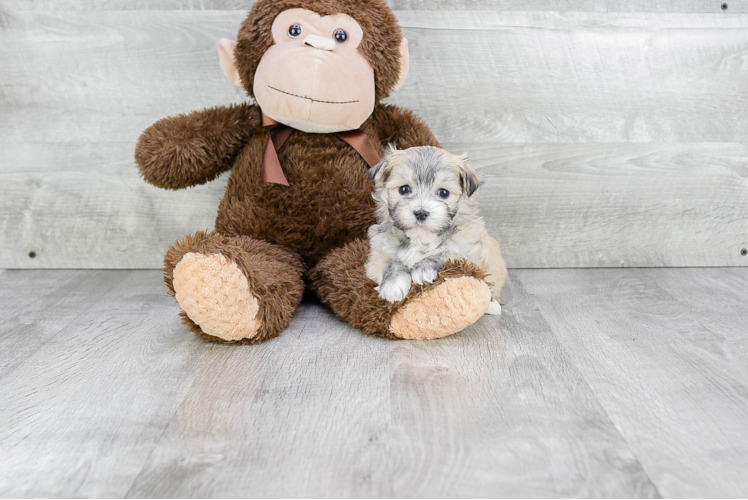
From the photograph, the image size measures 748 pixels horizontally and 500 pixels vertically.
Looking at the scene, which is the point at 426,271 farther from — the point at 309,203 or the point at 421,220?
the point at 309,203

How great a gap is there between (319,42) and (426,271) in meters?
0.62

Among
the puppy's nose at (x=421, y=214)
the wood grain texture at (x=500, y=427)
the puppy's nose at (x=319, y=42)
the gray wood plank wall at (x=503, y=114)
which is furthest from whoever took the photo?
the gray wood plank wall at (x=503, y=114)

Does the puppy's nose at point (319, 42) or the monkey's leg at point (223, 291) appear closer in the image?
the monkey's leg at point (223, 291)

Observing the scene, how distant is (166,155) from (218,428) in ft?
2.89

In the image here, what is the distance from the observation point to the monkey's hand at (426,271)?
1.54 meters

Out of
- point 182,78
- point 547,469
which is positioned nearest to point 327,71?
point 182,78

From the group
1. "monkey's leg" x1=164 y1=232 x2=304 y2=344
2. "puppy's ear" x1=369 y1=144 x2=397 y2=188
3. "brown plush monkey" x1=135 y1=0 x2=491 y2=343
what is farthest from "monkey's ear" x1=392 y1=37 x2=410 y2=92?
"monkey's leg" x1=164 y1=232 x2=304 y2=344

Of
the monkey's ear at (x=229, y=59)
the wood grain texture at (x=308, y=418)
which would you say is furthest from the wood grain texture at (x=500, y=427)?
the monkey's ear at (x=229, y=59)

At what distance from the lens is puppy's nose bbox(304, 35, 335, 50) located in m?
1.66

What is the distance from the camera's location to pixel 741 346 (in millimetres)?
1561

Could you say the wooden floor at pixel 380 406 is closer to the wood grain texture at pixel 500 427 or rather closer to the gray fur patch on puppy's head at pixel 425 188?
the wood grain texture at pixel 500 427

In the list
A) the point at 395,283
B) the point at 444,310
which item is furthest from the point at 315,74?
the point at 444,310

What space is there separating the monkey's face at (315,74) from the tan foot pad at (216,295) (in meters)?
0.43

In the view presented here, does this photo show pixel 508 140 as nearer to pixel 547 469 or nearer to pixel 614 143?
pixel 614 143
